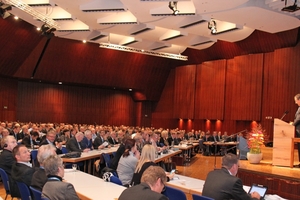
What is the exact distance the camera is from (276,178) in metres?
6.72

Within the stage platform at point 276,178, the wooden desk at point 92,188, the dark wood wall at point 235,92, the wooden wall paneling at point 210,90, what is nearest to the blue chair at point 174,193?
the wooden desk at point 92,188

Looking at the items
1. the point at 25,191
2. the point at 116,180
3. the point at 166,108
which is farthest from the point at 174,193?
the point at 166,108

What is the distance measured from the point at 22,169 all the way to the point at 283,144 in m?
5.36

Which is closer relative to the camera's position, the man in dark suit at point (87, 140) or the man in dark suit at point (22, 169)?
the man in dark suit at point (22, 169)

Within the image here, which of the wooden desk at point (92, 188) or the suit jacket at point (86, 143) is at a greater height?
the wooden desk at point (92, 188)

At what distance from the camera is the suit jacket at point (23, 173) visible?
14.6 ft

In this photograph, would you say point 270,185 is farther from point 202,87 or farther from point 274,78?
point 202,87

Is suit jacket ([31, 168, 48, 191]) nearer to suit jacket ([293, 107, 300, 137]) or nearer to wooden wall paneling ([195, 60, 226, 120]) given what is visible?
suit jacket ([293, 107, 300, 137])

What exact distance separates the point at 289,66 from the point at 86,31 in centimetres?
1049

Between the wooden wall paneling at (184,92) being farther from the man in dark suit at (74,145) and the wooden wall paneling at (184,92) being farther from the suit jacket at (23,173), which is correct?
the suit jacket at (23,173)

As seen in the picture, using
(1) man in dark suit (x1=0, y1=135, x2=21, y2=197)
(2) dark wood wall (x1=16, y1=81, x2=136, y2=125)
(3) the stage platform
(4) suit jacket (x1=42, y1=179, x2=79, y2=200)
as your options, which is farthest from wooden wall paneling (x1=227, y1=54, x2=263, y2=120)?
(4) suit jacket (x1=42, y1=179, x2=79, y2=200)

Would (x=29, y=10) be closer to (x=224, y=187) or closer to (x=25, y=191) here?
(x=25, y=191)

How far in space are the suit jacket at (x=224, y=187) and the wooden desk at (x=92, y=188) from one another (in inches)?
43.7

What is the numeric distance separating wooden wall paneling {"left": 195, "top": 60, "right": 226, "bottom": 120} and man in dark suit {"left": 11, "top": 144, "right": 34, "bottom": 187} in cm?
1812
